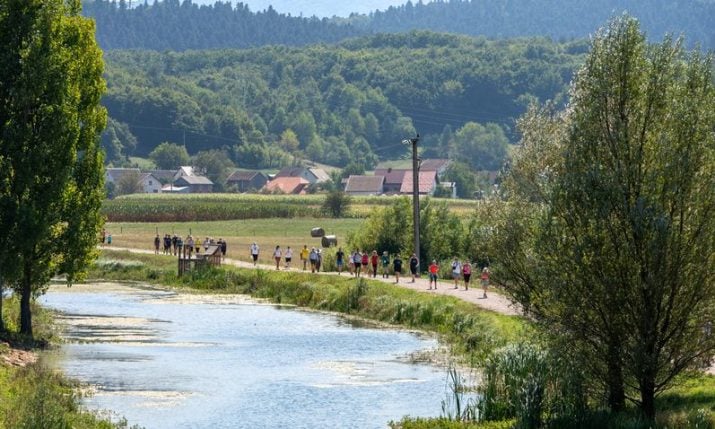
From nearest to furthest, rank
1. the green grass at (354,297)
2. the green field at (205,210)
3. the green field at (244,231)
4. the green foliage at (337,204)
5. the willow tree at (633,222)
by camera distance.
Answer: the willow tree at (633,222) < the green grass at (354,297) < the green field at (244,231) < the green field at (205,210) < the green foliage at (337,204)

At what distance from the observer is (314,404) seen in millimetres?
35750

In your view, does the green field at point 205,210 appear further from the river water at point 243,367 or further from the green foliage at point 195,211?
the river water at point 243,367

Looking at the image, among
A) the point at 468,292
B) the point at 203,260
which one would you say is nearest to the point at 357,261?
the point at 468,292

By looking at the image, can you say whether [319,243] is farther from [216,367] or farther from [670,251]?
[670,251]

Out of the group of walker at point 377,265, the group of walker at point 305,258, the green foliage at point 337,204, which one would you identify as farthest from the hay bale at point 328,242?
the green foliage at point 337,204

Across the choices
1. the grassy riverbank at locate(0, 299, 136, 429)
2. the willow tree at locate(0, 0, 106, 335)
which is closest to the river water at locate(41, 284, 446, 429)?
the grassy riverbank at locate(0, 299, 136, 429)

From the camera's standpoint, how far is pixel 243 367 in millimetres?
42906

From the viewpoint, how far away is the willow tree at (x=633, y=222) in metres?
27.7

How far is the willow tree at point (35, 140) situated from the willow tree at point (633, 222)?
1848 cm

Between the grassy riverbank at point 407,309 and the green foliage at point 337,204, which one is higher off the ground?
the green foliage at point 337,204

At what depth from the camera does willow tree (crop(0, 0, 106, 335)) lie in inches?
1626

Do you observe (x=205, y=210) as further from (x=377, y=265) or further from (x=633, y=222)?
(x=633, y=222)

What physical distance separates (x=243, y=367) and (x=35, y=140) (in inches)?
383

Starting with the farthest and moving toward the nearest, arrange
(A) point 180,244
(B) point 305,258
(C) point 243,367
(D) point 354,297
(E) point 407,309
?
(A) point 180,244 → (B) point 305,258 → (D) point 354,297 → (E) point 407,309 → (C) point 243,367
